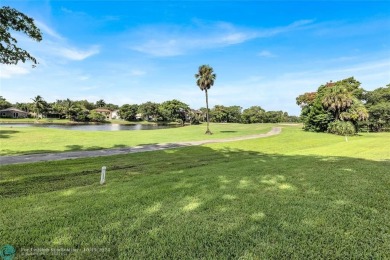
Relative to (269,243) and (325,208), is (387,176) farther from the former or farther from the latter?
(269,243)

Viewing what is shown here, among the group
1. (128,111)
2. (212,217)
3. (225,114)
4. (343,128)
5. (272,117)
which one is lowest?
(212,217)

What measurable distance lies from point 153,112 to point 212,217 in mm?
119968

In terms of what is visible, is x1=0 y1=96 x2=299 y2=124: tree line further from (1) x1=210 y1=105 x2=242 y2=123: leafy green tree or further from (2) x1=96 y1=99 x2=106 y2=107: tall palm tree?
(2) x1=96 y1=99 x2=106 y2=107: tall palm tree

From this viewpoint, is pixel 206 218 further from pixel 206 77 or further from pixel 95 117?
pixel 95 117

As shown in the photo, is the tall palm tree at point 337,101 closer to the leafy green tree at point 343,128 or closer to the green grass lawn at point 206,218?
the leafy green tree at point 343,128

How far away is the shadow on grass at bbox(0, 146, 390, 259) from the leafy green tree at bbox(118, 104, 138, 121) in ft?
385

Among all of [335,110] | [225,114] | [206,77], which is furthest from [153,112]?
[335,110]

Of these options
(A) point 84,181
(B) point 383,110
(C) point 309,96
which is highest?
(C) point 309,96

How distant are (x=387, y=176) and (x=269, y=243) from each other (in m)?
7.52

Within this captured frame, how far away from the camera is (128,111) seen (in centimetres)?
→ 12138

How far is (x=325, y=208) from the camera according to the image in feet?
17.7

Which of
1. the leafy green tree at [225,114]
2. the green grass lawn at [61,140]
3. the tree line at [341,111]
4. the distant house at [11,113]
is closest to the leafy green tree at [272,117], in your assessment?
the leafy green tree at [225,114]

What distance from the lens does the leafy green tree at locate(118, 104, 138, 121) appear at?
400ft

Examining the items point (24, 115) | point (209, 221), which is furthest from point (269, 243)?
point (24, 115)
